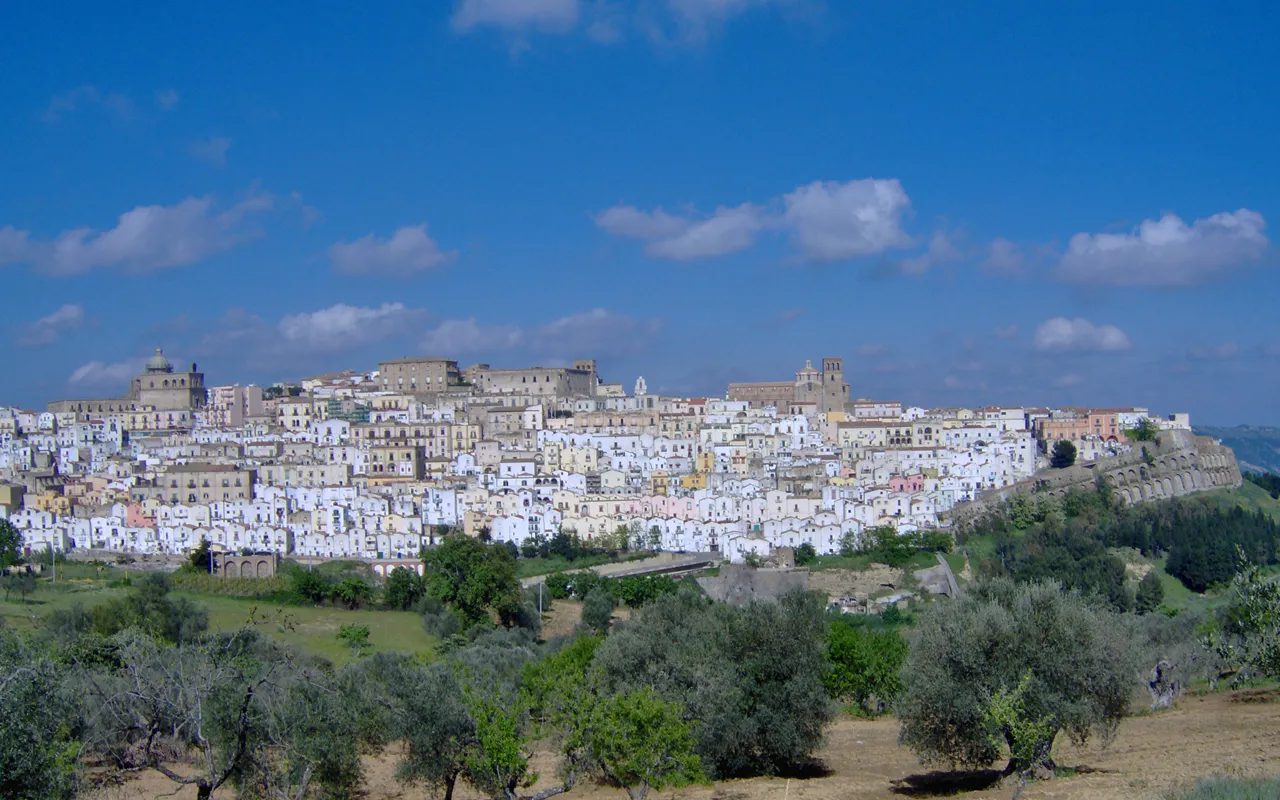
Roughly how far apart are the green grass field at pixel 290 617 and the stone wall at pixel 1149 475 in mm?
26986

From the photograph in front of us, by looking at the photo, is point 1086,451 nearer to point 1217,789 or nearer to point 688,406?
point 688,406

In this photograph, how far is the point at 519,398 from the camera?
83688 mm

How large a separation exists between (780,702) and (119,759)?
1008cm

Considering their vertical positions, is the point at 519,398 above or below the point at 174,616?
above

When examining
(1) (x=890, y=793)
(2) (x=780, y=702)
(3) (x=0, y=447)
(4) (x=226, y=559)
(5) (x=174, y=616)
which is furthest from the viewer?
(3) (x=0, y=447)

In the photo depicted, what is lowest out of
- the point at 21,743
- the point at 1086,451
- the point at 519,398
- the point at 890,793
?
the point at 890,793

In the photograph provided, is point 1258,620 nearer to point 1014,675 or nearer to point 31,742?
point 1014,675

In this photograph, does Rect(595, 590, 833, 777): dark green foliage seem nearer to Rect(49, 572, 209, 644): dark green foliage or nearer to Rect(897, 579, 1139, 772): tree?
Rect(897, 579, 1139, 772): tree

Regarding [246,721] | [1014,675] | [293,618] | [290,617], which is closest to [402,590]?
[293,618]

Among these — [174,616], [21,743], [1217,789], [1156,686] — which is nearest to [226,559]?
[174,616]

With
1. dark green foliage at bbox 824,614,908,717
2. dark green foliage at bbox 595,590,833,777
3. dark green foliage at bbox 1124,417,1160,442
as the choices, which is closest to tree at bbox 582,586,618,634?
dark green foliage at bbox 824,614,908,717

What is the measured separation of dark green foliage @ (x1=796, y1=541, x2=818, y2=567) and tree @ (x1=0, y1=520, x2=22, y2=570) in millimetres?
32125

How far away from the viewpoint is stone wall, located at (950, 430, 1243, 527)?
62312mm

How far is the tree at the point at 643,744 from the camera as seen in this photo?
15.6 m
